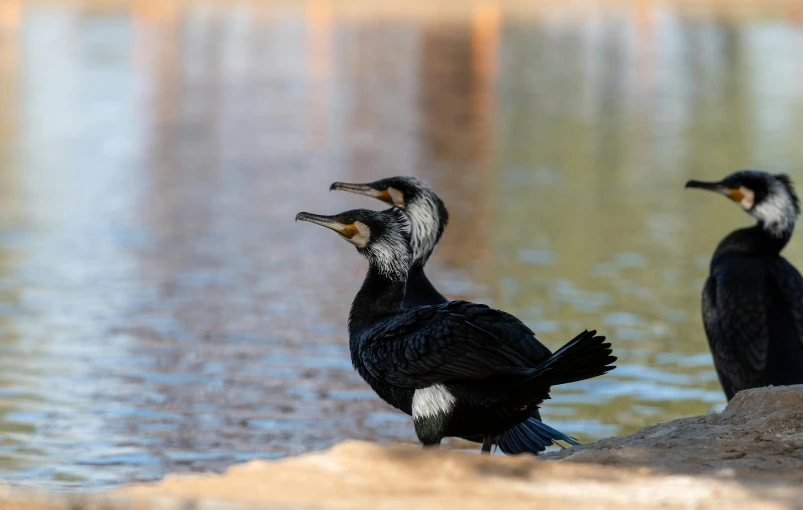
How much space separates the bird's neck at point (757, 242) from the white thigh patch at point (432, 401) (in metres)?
3.27

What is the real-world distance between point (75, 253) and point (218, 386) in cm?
566

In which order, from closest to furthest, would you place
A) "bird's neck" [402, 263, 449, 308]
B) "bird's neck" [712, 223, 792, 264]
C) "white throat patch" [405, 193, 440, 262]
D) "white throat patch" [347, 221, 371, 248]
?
"white throat patch" [347, 221, 371, 248] < "bird's neck" [402, 263, 449, 308] < "white throat patch" [405, 193, 440, 262] < "bird's neck" [712, 223, 792, 264]

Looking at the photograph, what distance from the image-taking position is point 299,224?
61.7 feet

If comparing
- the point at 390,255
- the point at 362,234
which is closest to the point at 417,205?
the point at 362,234

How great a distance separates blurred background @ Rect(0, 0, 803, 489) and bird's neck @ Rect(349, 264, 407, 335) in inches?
74.3

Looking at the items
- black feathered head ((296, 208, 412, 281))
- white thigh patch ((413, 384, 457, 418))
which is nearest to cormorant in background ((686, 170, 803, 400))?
black feathered head ((296, 208, 412, 281))

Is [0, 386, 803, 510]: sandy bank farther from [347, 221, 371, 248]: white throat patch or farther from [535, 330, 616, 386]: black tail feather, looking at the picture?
[347, 221, 371, 248]: white throat patch

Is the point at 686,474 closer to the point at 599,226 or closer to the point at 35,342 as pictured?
the point at 35,342

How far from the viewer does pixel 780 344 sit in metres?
9.27

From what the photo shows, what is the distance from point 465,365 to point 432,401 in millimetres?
379

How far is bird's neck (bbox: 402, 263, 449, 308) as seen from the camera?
8984 millimetres

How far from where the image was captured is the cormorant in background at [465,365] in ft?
22.8

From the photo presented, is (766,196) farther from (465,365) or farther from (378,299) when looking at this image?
(465,365)

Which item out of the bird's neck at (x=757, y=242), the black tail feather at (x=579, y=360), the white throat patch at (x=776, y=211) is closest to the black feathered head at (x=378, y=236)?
the black tail feather at (x=579, y=360)
